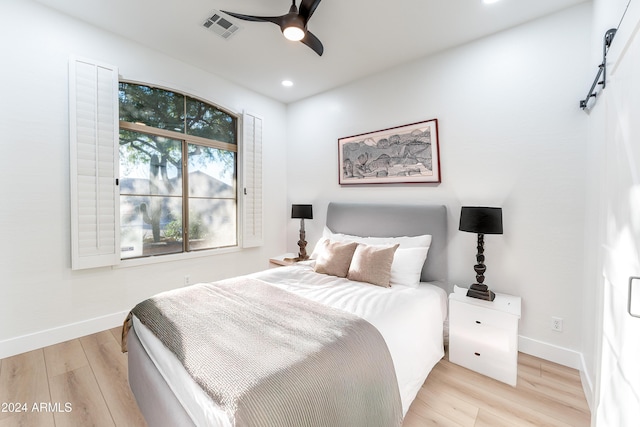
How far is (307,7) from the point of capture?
181cm

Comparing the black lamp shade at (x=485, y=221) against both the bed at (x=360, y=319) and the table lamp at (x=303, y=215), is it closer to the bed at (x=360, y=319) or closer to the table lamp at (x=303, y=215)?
the bed at (x=360, y=319)

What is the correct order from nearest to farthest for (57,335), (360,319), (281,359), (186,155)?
(281,359)
(360,319)
(57,335)
(186,155)

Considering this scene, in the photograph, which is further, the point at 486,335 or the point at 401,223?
the point at 401,223

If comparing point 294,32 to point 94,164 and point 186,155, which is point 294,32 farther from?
point 94,164

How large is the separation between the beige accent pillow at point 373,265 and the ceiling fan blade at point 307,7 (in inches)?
75.0

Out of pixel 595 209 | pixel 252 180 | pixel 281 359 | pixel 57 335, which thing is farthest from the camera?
pixel 252 180

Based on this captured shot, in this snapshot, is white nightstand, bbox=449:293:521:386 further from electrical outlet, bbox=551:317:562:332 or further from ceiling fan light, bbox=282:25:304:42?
ceiling fan light, bbox=282:25:304:42


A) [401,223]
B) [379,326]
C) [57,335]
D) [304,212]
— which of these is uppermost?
[304,212]

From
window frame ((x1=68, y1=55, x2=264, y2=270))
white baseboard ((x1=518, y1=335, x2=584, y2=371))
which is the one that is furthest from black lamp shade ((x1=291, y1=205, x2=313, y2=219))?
white baseboard ((x1=518, y1=335, x2=584, y2=371))

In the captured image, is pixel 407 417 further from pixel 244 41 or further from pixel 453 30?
pixel 244 41

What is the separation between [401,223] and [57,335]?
341 cm

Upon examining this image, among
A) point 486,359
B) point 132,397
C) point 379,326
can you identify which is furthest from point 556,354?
point 132,397

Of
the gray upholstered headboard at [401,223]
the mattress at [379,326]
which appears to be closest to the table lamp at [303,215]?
the gray upholstered headboard at [401,223]

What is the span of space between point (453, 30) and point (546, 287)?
7.80 feet
